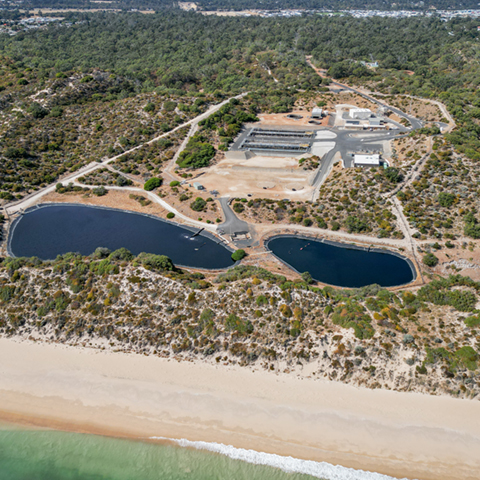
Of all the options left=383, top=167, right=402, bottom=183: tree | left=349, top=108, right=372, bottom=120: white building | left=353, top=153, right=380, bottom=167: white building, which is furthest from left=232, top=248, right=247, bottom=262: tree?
left=349, top=108, right=372, bottom=120: white building

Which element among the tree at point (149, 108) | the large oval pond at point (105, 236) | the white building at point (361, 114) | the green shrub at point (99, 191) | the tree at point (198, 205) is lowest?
the large oval pond at point (105, 236)

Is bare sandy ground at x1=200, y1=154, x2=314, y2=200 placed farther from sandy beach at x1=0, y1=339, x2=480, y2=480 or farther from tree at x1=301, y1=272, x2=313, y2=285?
sandy beach at x1=0, y1=339, x2=480, y2=480

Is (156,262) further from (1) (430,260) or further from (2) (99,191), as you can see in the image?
(1) (430,260)

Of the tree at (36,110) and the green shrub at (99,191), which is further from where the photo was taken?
the tree at (36,110)

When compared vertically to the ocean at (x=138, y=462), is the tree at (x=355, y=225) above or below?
above

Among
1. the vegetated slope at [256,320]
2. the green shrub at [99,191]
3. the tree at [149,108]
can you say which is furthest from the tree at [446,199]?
the tree at [149,108]

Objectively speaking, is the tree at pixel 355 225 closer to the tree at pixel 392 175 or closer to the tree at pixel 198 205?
the tree at pixel 392 175
